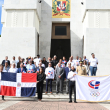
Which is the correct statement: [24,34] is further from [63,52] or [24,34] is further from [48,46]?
[63,52]

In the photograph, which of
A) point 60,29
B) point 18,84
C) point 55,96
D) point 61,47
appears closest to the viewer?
point 18,84

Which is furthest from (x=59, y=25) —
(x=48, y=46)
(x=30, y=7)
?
(x=30, y=7)

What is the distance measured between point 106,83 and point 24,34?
27.8ft

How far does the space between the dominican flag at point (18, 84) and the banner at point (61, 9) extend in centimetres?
1036

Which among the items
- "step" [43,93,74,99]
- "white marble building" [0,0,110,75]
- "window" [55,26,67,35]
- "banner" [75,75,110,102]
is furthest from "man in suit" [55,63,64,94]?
"window" [55,26,67,35]

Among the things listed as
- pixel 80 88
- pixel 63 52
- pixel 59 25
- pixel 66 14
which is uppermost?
pixel 66 14

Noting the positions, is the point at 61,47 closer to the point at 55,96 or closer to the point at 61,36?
the point at 61,36

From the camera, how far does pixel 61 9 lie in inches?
651

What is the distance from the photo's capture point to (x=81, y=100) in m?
7.17

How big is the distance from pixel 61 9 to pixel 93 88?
11393 mm

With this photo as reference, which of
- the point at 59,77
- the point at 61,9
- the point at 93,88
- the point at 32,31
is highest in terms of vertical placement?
the point at 61,9

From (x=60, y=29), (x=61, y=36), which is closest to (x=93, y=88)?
(x=61, y=36)

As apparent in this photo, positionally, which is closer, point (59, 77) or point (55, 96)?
point (55, 96)

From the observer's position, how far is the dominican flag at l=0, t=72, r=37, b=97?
25.3 ft
